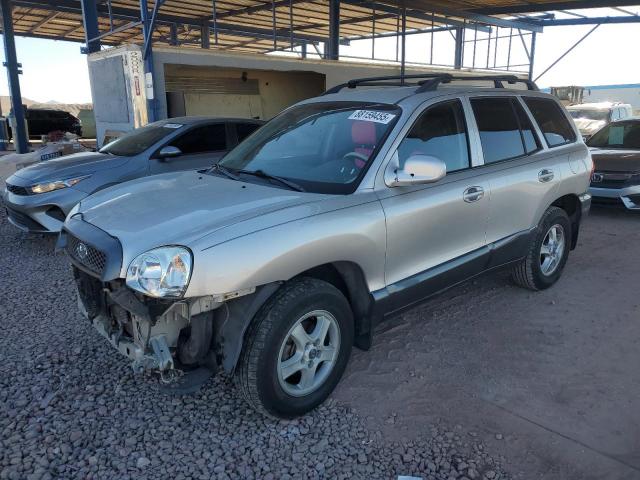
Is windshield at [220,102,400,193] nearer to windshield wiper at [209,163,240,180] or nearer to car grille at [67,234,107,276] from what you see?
windshield wiper at [209,163,240,180]

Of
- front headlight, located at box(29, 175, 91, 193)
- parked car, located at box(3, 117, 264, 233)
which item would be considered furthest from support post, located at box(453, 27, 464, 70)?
front headlight, located at box(29, 175, 91, 193)

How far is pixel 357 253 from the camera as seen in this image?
2984 millimetres

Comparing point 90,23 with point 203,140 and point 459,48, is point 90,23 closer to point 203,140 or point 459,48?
point 203,140

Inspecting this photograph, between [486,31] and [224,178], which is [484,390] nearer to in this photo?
[224,178]

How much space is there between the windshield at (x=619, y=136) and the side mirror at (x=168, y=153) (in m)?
7.43

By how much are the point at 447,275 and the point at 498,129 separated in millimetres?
1396

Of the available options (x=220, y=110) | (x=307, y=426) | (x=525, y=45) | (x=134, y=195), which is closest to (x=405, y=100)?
(x=134, y=195)

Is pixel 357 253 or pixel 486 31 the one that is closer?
pixel 357 253

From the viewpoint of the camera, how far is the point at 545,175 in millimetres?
4449

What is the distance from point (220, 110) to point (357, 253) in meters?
11.4

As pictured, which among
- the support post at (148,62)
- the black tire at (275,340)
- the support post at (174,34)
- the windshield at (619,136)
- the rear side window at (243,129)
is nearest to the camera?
the black tire at (275,340)

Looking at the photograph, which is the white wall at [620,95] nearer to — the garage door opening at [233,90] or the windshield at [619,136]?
the garage door opening at [233,90]

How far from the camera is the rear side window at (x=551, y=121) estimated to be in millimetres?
4664

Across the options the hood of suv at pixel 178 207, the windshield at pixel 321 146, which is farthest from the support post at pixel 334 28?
the hood of suv at pixel 178 207
